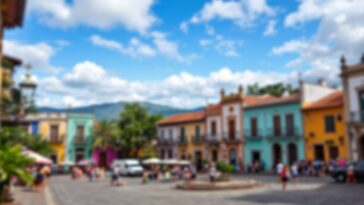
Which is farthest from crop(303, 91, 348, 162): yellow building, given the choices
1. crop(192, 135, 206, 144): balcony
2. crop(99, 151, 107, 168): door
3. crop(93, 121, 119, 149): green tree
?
crop(99, 151, 107, 168): door

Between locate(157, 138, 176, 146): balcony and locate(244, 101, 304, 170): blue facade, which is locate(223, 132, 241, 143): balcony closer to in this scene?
locate(244, 101, 304, 170): blue facade

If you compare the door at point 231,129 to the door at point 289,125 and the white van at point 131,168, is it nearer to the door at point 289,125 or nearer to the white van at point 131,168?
the door at point 289,125

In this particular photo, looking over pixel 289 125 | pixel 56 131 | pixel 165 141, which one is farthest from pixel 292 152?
pixel 56 131

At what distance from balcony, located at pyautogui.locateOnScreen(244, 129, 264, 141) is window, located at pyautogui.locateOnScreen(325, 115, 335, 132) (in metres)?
6.88

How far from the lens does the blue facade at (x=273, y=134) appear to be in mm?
32469

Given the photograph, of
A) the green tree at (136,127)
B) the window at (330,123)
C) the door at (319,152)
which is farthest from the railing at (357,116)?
the green tree at (136,127)

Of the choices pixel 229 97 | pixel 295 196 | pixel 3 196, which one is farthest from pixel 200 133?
pixel 3 196

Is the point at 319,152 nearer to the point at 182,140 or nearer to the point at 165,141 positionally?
the point at 182,140

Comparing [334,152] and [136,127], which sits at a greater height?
[136,127]

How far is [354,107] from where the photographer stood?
89.0 ft

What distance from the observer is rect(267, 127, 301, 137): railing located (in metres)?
32.3

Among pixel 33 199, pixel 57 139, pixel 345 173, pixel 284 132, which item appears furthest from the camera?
pixel 57 139

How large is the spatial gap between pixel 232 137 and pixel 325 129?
415 inches

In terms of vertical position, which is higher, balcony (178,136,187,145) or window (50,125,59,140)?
window (50,125,59,140)
